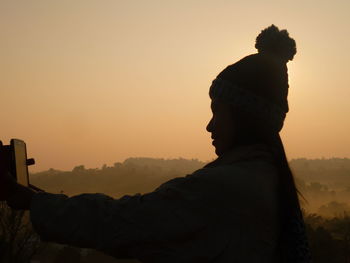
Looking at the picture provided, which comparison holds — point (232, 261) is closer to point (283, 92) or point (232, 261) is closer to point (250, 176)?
point (250, 176)

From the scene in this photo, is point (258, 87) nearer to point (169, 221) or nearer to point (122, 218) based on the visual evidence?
point (169, 221)

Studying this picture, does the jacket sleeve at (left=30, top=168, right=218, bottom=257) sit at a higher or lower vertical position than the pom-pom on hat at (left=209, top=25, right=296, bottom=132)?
lower

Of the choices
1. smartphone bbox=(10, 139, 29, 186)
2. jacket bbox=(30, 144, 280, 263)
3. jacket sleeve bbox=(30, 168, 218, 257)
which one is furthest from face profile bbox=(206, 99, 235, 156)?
smartphone bbox=(10, 139, 29, 186)

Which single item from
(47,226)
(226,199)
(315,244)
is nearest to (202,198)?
(226,199)

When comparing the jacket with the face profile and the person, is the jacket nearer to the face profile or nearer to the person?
the person

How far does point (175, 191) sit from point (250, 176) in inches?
16.5

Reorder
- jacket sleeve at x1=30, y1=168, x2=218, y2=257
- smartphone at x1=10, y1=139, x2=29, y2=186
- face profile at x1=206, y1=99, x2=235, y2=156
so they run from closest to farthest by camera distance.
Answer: jacket sleeve at x1=30, y1=168, x2=218, y2=257 → smartphone at x1=10, y1=139, x2=29, y2=186 → face profile at x1=206, y1=99, x2=235, y2=156

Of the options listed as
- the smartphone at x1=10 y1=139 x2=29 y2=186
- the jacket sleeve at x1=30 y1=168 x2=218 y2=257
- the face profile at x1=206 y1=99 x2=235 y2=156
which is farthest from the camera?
the face profile at x1=206 y1=99 x2=235 y2=156

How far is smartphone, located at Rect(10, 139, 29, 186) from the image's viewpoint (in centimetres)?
250

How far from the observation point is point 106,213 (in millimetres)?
2025

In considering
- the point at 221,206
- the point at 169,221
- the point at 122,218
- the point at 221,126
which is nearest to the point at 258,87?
the point at 221,126

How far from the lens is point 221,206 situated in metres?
2.12

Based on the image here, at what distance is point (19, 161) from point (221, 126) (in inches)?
43.0

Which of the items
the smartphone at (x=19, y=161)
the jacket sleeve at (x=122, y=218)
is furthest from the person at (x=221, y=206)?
the smartphone at (x=19, y=161)
